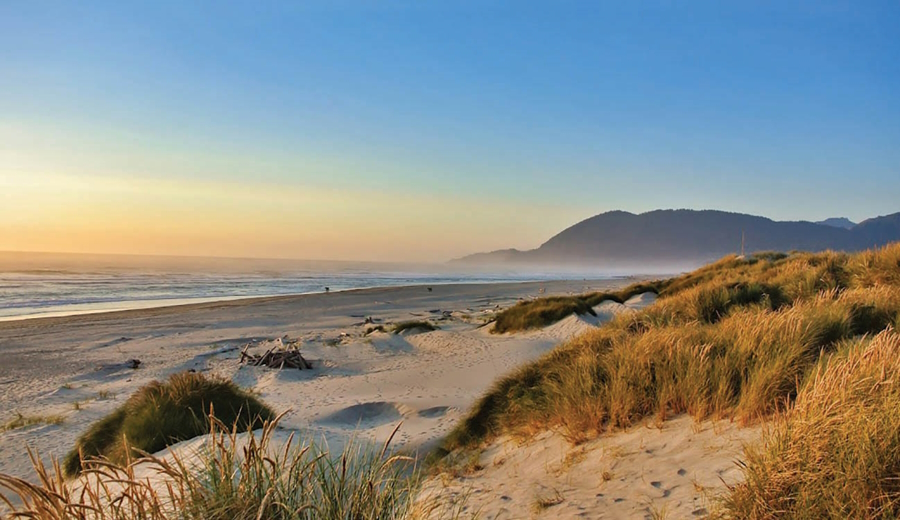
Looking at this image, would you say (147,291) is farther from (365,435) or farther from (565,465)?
(565,465)

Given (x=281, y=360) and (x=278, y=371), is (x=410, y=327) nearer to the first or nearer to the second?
(x=281, y=360)

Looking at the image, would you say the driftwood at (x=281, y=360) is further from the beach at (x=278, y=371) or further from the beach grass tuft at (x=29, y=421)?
the beach grass tuft at (x=29, y=421)

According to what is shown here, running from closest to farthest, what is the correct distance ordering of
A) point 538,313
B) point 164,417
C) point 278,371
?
point 164,417 < point 278,371 < point 538,313

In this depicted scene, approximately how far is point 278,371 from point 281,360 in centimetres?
56

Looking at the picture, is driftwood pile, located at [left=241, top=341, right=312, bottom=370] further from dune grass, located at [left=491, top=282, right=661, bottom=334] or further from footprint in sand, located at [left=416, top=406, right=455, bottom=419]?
dune grass, located at [left=491, top=282, right=661, bottom=334]

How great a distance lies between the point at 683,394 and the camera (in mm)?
5070

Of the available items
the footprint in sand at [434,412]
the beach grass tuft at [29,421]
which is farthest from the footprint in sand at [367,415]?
the beach grass tuft at [29,421]

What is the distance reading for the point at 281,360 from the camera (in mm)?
12836

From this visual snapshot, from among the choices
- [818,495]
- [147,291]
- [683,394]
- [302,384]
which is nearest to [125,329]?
[302,384]

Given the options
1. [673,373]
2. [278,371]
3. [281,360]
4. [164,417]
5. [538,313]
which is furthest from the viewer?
[538,313]

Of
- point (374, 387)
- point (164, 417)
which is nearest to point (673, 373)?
point (164, 417)

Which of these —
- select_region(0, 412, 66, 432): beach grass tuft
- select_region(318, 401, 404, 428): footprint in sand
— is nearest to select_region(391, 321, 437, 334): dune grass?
select_region(318, 401, 404, 428): footprint in sand

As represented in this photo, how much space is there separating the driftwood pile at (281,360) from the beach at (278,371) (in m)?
0.30

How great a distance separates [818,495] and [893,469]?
17.3 inches
